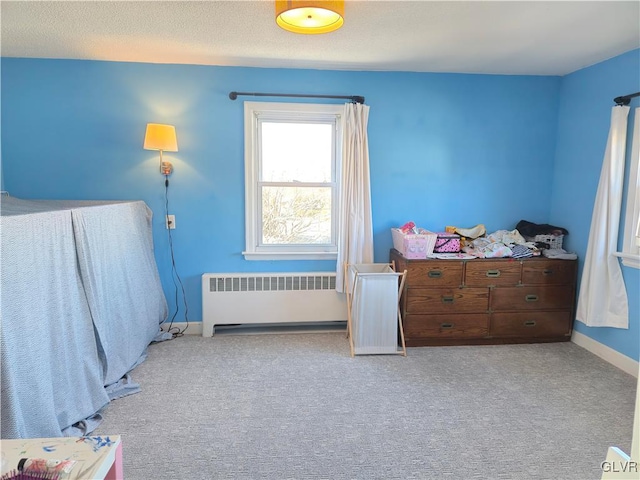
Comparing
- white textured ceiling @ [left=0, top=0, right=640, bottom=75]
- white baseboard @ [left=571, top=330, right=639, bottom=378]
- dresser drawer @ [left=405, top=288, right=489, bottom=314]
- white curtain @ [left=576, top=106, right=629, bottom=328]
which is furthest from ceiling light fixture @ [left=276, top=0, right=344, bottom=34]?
white baseboard @ [left=571, top=330, right=639, bottom=378]

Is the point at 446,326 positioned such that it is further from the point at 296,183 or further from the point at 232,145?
the point at 232,145

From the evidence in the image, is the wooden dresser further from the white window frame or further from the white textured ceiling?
the white textured ceiling

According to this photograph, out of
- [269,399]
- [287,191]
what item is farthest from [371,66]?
[269,399]

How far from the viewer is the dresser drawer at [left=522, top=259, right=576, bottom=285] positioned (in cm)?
316

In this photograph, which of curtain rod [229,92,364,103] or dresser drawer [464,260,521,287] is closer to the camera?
dresser drawer [464,260,521,287]

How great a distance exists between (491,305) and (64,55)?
13.2 feet

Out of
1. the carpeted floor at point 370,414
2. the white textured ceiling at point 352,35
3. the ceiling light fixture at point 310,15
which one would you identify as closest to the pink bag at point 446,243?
the carpeted floor at point 370,414

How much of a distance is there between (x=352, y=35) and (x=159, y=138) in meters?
1.64

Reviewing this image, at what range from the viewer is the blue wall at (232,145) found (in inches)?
124

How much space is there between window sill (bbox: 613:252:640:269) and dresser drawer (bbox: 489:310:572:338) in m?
0.64

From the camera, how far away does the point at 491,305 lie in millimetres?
3172

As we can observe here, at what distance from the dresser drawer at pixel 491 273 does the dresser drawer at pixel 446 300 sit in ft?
0.23

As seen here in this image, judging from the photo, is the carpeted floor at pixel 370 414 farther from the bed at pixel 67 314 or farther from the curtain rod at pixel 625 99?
the curtain rod at pixel 625 99

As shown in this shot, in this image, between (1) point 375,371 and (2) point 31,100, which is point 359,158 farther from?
(2) point 31,100
